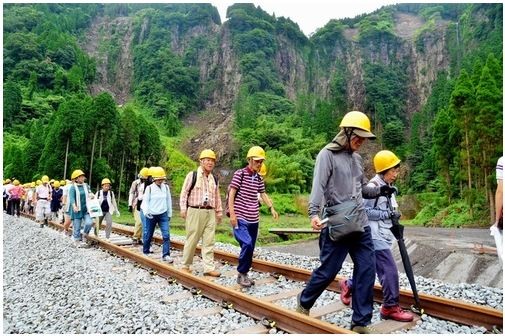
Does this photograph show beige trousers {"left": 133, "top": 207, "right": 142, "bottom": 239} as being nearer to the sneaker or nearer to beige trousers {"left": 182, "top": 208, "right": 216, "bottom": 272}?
the sneaker

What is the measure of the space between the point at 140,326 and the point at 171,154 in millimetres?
57328

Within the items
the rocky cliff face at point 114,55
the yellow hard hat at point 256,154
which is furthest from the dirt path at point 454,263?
the rocky cliff face at point 114,55

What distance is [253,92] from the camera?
9038cm

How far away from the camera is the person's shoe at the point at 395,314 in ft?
12.3

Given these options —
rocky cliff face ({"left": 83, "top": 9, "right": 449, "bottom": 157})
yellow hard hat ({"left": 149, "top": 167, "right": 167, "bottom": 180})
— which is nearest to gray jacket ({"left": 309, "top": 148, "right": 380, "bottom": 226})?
yellow hard hat ({"left": 149, "top": 167, "right": 167, "bottom": 180})

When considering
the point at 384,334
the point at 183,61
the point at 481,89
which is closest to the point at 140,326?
the point at 384,334

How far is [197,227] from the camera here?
5.78 metres

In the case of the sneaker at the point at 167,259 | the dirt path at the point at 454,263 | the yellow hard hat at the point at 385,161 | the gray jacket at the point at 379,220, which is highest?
the yellow hard hat at the point at 385,161

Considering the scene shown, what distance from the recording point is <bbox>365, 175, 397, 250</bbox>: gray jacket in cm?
393

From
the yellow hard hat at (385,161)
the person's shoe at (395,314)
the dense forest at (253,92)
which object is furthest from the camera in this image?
the dense forest at (253,92)

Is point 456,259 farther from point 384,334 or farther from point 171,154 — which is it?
point 171,154

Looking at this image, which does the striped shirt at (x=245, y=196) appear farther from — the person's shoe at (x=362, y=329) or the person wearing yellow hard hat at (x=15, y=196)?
the person wearing yellow hard hat at (x=15, y=196)

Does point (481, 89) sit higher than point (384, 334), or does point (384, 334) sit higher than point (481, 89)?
point (481, 89)

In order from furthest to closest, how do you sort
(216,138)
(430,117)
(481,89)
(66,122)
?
(216,138), (430,117), (66,122), (481,89)
